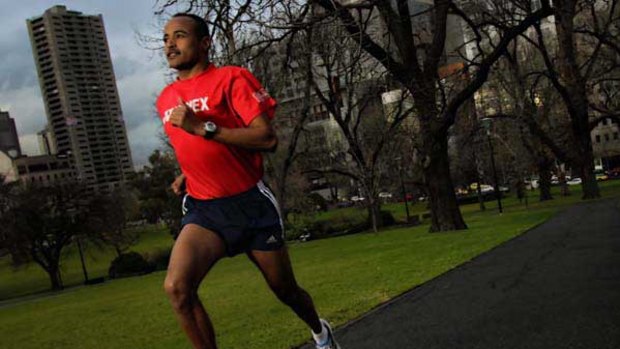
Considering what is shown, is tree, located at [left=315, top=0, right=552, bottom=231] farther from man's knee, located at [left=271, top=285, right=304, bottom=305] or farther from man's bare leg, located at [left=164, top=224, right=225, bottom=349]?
man's bare leg, located at [left=164, top=224, right=225, bottom=349]

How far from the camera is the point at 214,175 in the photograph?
3.43 metres

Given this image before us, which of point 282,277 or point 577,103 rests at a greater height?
point 577,103

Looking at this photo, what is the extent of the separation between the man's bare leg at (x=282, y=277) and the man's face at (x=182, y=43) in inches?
45.2

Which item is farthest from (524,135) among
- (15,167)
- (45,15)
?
(45,15)

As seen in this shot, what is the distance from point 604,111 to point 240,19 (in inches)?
1116

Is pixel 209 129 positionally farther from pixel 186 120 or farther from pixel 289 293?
pixel 289 293

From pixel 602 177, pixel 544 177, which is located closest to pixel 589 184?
pixel 544 177

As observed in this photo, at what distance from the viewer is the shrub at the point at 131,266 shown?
44.6m

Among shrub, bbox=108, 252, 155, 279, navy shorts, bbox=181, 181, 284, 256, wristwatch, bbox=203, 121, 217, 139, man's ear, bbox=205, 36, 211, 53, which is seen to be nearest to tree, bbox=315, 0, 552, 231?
man's ear, bbox=205, 36, 211, 53

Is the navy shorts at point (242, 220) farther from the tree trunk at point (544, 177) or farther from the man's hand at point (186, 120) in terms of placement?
the tree trunk at point (544, 177)

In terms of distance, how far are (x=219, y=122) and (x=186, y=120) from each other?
319 mm

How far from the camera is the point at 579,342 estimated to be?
13.3 ft

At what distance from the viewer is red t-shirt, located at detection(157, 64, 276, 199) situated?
3316 millimetres

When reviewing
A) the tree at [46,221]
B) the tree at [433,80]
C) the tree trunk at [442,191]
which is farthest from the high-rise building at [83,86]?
the tree at [433,80]
